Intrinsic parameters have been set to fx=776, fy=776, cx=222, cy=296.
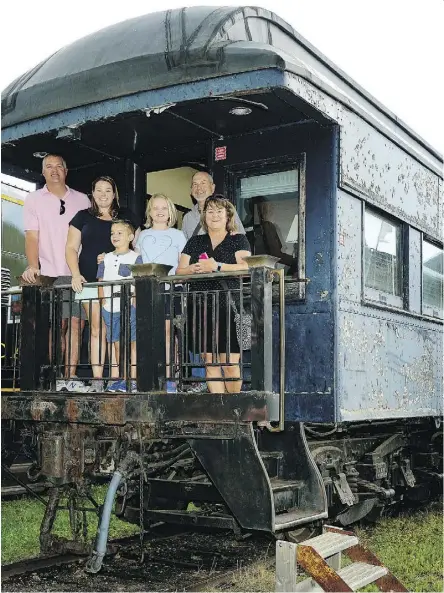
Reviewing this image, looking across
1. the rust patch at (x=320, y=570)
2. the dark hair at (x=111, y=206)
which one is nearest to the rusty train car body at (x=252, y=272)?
the rust patch at (x=320, y=570)

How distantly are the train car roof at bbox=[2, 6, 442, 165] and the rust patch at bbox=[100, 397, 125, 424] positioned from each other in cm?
202

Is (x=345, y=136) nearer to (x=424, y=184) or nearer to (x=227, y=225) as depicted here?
(x=227, y=225)

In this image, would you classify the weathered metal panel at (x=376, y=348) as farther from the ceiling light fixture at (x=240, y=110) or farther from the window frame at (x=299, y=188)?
the ceiling light fixture at (x=240, y=110)

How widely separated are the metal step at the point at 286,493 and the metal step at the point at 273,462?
0.32 ft

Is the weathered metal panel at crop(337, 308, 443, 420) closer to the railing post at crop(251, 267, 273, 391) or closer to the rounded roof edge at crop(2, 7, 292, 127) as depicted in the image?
the railing post at crop(251, 267, 273, 391)

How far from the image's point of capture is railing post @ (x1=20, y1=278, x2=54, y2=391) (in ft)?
18.3

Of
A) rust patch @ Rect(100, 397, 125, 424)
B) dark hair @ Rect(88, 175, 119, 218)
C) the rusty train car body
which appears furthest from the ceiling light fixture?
rust patch @ Rect(100, 397, 125, 424)

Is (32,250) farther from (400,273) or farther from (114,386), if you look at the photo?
(400,273)

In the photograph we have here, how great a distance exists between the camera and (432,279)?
7551 millimetres

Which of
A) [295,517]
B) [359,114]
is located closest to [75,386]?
[295,517]

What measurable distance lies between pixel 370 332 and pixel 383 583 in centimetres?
186

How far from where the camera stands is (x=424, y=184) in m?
7.20

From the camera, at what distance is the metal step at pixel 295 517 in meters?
4.81

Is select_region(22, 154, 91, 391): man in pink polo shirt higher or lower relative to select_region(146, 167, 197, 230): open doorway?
lower
